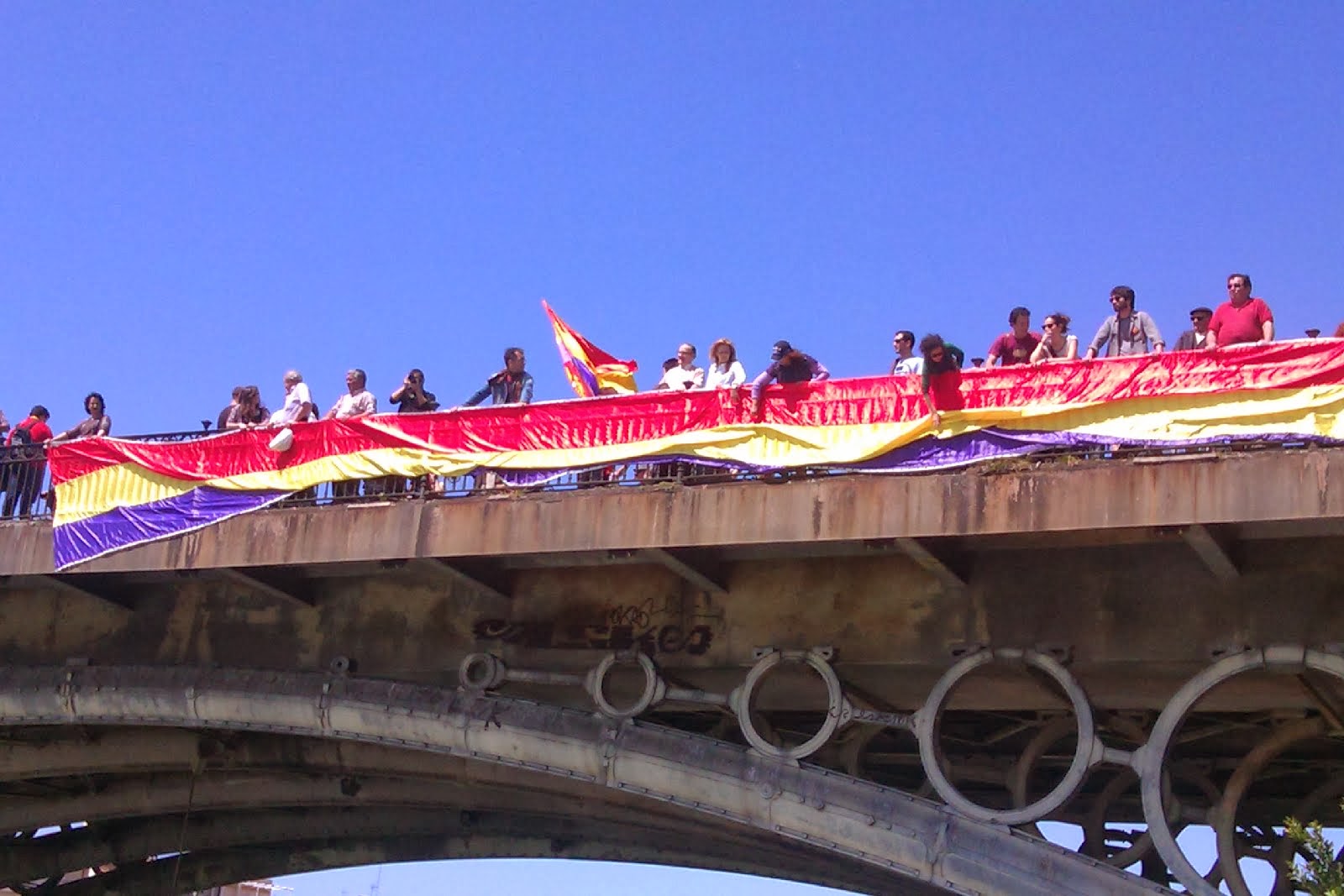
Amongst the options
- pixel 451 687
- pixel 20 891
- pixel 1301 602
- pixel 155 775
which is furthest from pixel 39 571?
pixel 20 891

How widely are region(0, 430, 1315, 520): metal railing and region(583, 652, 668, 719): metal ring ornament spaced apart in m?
1.72

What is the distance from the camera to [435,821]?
28.6 meters

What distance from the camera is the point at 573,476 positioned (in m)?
16.5

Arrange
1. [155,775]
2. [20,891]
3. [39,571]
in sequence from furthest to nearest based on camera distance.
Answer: [20,891] < [155,775] < [39,571]

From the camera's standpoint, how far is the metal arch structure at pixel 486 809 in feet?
46.5

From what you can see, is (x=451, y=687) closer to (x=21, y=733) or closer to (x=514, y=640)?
(x=514, y=640)

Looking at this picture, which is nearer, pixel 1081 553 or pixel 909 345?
pixel 1081 553

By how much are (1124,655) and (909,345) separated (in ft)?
11.9

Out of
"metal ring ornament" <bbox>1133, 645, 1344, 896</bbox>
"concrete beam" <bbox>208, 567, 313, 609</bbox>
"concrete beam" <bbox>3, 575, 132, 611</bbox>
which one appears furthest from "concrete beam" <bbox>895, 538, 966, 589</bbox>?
"concrete beam" <bbox>3, 575, 132, 611</bbox>

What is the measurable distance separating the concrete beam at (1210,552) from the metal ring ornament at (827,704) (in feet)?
10.7

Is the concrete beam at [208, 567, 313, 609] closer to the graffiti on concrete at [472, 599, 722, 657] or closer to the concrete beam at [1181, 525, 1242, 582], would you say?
the graffiti on concrete at [472, 599, 722, 657]

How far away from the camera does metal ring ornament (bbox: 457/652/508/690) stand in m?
17.3

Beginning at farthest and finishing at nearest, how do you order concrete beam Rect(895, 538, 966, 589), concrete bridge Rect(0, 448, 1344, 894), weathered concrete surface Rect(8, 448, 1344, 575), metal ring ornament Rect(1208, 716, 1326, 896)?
metal ring ornament Rect(1208, 716, 1326, 896)
concrete beam Rect(895, 538, 966, 589)
concrete bridge Rect(0, 448, 1344, 894)
weathered concrete surface Rect(8, 448, 1344, 575)

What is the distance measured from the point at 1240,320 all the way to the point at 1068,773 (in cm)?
391
